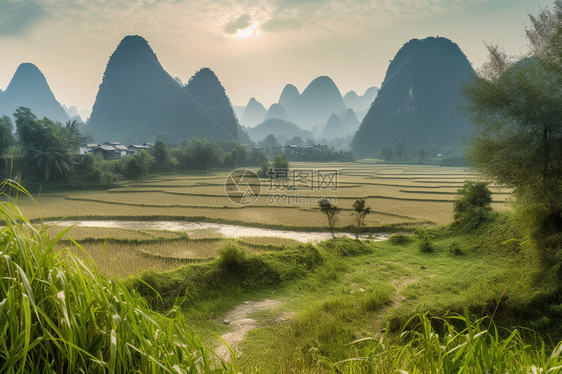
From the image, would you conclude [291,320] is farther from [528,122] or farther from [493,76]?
[493,76]

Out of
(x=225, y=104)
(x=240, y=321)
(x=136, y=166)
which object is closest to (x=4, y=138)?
(x=136, y=166)

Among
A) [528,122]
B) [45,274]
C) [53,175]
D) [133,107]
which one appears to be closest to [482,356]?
[45,274]

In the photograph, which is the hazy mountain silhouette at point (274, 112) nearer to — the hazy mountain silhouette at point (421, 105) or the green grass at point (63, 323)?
the hazy mountain silhouette at point (421, 105)

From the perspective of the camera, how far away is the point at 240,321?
5043 millimetres

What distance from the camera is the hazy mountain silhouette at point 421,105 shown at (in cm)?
7056

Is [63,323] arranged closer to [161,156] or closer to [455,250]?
[455,250]

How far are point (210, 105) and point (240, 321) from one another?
8234 centimetres

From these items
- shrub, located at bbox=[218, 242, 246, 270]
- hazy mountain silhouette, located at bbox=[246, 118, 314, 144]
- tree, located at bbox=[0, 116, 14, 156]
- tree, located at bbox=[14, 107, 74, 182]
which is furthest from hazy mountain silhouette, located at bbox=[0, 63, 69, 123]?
shrub, located at bbox=[218, 242, 246, 270]

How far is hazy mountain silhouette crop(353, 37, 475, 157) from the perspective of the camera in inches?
2778

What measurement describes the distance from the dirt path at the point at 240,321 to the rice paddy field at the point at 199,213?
2.99 metres

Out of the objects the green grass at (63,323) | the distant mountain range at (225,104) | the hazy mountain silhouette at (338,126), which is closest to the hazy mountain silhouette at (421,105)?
the distant mountain range at (225,104)

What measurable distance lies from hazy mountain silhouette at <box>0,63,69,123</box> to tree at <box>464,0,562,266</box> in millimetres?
128668

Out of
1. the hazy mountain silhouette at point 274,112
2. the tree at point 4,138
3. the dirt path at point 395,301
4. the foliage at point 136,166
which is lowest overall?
the dirt path at point 395,301

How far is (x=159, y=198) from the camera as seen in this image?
18.3m
